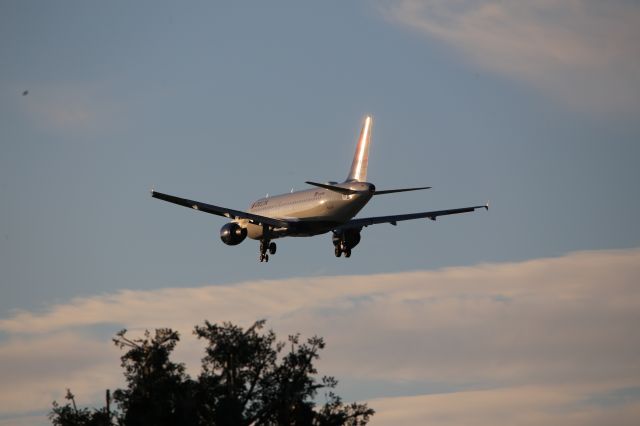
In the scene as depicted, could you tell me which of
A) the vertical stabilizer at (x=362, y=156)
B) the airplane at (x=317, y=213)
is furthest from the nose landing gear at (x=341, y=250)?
the vertical stabilizer at (x=362, y=156)

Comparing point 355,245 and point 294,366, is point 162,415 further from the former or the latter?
point 355,245

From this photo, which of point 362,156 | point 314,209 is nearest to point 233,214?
point 314,209

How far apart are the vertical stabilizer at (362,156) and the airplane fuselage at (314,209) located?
107 inches

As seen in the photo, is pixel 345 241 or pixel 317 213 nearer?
pixel 317 213

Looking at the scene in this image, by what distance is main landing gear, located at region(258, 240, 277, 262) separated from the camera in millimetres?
133750

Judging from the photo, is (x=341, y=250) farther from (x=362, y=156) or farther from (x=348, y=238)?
(x=362, y=156)

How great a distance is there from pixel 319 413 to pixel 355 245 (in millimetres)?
29114

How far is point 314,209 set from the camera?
127m

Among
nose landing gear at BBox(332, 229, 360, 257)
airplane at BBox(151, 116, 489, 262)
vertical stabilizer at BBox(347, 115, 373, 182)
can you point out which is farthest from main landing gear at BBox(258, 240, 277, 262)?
vertical stabilizer at BBox(347, 115, 373, 182)

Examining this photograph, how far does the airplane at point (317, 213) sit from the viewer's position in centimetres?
12331

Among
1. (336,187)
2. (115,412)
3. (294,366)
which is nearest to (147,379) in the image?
(115,412)

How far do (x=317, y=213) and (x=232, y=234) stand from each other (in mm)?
10969

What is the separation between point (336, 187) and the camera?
122 meters

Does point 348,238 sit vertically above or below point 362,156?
below
